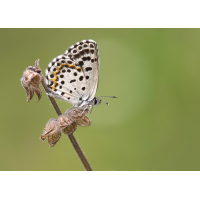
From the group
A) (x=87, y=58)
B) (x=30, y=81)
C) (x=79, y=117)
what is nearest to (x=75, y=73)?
(x=87, y=58)

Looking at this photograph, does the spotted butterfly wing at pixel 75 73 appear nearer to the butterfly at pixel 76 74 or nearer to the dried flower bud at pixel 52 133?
the butterfly at pixel 76 74

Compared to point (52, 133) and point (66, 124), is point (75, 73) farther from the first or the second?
point (52, 133)

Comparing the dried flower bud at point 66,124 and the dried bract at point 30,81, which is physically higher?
the dried bract at point 30,81

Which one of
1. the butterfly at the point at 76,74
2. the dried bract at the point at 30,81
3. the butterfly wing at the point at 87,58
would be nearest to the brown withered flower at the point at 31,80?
the dried bract at the point at 30,81

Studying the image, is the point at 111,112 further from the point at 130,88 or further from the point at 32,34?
the point at 32,34

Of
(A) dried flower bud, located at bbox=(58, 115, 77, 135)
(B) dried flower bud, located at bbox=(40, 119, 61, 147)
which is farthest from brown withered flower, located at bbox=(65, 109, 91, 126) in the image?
(B) dried flower bud, located at bbox=(40, 119, 61, 147)

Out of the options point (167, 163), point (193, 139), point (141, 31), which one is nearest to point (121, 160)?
point (167, 163)
